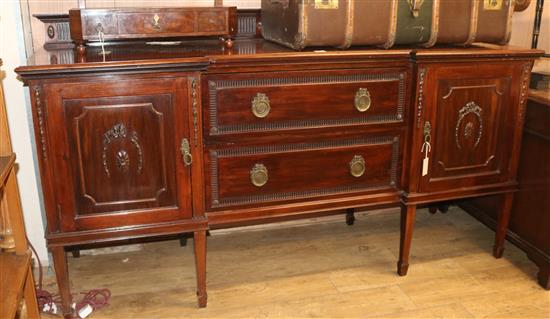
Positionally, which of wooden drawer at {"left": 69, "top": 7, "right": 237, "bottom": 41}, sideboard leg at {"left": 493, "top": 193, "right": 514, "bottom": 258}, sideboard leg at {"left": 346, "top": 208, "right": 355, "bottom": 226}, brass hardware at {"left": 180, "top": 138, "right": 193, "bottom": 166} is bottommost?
sideboard leg at {"left": 346, "top": 208, "right": 355, "bottom": 226}

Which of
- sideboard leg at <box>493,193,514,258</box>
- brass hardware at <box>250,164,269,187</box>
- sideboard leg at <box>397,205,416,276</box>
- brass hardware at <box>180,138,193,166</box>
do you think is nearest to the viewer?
brass hardware at <box>180,138,193,166</box>

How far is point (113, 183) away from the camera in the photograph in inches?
64.4

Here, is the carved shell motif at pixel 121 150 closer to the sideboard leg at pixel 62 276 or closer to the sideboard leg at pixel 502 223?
the sideboard leg at pixel 62 276

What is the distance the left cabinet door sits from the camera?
1536 mm

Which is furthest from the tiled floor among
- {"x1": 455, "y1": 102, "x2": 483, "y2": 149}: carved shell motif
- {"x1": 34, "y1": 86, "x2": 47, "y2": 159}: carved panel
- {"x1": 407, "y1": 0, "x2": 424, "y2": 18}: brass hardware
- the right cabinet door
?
{"x1": 407, "y1": 0, "x2": 424, "y2": 18}: brass hardware

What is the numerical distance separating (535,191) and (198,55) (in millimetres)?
1383

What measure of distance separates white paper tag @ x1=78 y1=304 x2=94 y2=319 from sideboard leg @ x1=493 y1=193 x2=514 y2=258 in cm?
160

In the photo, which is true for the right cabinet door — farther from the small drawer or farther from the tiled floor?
the small drawer

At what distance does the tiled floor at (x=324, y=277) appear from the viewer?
6.20ft

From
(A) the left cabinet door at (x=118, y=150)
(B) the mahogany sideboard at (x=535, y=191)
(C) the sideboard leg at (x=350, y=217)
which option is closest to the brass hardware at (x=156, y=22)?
(A) the left cabinet door at (x=118, y=150)

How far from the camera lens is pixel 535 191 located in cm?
206

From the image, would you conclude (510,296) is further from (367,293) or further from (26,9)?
(26,9)

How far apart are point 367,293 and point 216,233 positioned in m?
0.77

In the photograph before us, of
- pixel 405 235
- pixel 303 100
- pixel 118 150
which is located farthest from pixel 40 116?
pixel 405 235
